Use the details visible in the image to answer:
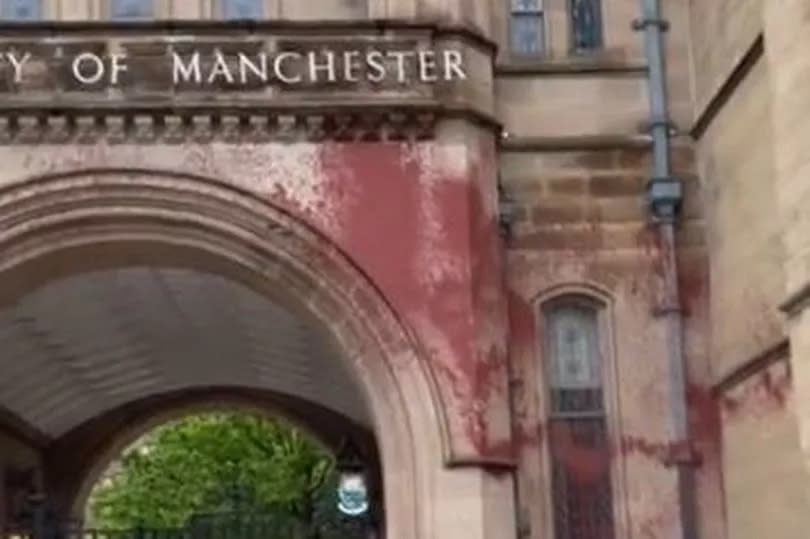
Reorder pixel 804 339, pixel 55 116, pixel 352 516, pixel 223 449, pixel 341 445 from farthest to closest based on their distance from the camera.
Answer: pixel 223 449
pixel 341 445
pixel 352 516
pixel 55 116
pixel 804 339

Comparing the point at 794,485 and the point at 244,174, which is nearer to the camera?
the point at 794,485

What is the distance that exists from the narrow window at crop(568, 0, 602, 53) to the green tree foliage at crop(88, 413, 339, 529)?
13077mm

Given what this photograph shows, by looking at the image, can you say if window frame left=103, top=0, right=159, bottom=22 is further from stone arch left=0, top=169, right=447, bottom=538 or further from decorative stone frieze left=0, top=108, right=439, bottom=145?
stone arch left=0, top=169, right=447, bottom=538

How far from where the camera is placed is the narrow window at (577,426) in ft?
40.9

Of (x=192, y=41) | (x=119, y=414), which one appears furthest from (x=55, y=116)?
(x=119, y=414)

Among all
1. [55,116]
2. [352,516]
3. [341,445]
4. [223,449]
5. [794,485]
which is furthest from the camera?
[223,449]

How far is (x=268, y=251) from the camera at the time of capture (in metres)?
11.9

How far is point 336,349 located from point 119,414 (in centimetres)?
740

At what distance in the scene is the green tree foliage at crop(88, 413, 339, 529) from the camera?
27.8 meters

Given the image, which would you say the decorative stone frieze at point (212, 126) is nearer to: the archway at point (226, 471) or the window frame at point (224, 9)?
the window frame at point (224, 9)

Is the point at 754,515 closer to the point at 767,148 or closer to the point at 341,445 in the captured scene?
the point at 767,148

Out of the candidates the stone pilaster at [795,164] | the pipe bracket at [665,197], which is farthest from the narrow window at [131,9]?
the stone pilaster at [795,164]

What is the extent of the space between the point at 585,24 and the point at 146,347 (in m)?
5.59

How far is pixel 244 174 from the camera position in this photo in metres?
12.0
